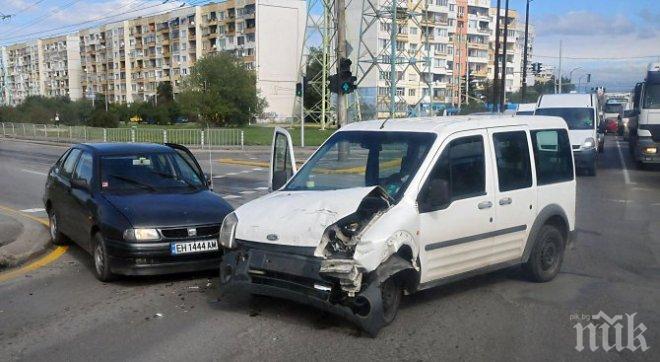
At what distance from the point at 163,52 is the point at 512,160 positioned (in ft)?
390

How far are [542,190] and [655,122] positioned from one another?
53.4 feet

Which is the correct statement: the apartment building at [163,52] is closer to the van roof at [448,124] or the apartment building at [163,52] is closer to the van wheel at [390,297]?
the van roof at [448,124]

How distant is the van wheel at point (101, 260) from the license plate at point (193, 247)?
2.46ft

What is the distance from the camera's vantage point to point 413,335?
17.4 ft

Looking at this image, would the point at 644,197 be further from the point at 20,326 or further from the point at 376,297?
the point at 20,326

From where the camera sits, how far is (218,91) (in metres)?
66.2

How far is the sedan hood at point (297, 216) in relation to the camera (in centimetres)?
527

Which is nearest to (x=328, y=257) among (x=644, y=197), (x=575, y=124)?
(x=644, y=197)

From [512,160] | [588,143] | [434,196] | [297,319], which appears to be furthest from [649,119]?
[297,319]

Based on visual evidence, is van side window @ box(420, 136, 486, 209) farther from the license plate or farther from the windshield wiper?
the windshield wiper

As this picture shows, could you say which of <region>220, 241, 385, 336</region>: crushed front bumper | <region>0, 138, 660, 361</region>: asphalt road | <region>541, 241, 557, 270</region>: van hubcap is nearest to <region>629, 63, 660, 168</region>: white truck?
<region>0, 138, 660, 361</region>: asphalt road

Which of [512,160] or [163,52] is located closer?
[512,160]

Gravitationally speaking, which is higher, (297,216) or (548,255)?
(297,216)

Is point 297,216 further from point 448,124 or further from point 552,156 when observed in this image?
point 552,156
